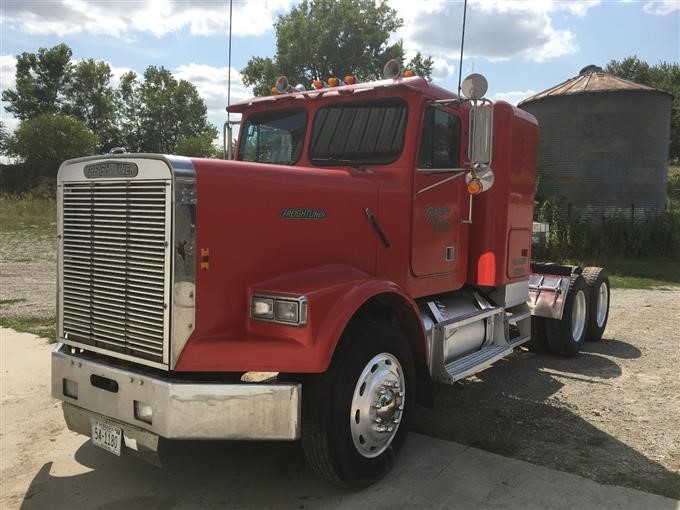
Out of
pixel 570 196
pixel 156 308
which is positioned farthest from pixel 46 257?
pixel 570 196

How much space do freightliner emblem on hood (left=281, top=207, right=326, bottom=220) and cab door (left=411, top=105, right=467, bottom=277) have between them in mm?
997

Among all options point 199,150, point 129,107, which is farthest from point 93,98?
point 199,150

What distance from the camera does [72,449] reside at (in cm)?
409

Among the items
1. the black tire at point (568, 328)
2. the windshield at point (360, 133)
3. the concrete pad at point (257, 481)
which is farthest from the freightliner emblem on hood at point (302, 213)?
the black tire at point (568, 328)

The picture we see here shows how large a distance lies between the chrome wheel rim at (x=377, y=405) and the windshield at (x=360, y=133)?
1555 mm

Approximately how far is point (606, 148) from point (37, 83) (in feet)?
170

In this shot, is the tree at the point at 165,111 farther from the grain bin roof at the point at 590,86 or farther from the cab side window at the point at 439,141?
the cab side window at the point at 439,141

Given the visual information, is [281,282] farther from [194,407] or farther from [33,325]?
[33,325]

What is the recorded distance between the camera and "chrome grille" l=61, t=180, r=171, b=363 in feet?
9.86

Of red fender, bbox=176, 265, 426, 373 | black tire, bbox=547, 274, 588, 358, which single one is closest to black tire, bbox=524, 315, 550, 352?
black tire, bbox=547, 274, 588, 358

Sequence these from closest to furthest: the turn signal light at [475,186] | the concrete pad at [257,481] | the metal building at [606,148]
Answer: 1. the concrete pad at [257,481]
2. the turn signal light at [475,186]
3. the metal building at [606,148]

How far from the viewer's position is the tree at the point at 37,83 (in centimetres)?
5291

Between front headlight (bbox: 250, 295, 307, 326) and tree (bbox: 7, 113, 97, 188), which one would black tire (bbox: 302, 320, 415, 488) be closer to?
front headlight (bbox: 250, 295, 307, 326)

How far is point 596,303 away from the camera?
291 inches
